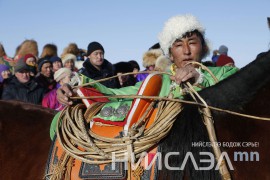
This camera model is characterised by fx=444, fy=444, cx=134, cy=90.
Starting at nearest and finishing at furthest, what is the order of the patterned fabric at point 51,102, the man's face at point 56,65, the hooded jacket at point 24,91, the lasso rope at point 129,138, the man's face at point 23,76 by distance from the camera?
the lasso rope at point 129,138 < the patterned fabric at point 51,102 < the hooded jacket at point 24,91 < the man's face at point 23,76 < the man's face at point 56,65

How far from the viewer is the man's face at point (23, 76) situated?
6.38 meters

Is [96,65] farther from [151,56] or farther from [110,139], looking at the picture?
[110,139]

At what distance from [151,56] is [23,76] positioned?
8.26 ft

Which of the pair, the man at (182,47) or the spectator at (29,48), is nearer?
the man at (182,47)

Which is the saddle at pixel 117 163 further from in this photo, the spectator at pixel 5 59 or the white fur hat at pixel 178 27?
the spectator at pixel 5 59

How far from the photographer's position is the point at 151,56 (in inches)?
315

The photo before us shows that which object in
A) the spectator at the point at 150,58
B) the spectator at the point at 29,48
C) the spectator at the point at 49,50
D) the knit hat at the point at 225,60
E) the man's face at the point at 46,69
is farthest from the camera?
the spectator at the point at 29,48

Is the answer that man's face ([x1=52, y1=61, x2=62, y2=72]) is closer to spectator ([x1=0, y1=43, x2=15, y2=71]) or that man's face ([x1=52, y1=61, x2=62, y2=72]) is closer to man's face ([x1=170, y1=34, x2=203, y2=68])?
spectator ([x1=0, y1=43, x2=15, y2=71])

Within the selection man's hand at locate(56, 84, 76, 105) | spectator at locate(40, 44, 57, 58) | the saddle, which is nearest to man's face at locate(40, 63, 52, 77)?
spectator at locate(40, 44, 57, 58)

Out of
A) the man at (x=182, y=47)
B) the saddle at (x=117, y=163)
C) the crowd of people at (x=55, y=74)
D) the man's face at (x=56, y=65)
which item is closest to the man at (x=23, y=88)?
the crowd of people at (x=55, y=74)

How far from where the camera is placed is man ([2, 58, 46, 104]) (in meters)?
6.24

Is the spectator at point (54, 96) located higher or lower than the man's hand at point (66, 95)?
higher

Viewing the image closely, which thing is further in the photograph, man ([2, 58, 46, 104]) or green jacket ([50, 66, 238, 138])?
man ([2, 58, 46, 104])

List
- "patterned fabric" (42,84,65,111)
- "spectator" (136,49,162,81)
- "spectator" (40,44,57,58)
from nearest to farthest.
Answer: "patterned fabric" (42,84,65,111), "spectator" (136,49,162,81), "spectator" (40,44,57,58)
